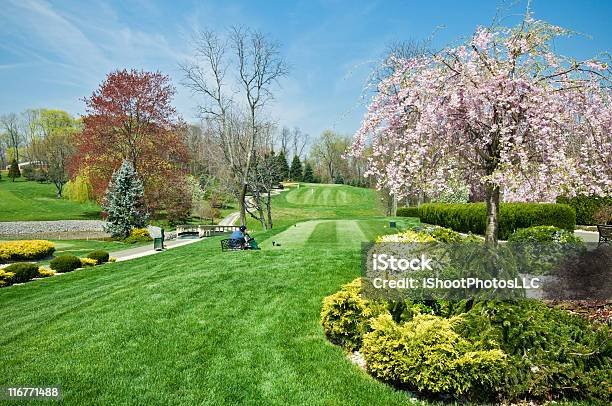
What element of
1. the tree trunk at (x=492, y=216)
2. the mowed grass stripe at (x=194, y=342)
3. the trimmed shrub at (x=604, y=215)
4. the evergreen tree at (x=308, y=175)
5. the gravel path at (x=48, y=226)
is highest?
the evergreen tree at (x=308, y=175)

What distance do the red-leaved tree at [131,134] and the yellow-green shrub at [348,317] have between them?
2675 cm

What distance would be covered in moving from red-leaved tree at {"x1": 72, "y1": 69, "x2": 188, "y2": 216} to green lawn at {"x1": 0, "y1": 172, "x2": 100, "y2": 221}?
37.5 ft

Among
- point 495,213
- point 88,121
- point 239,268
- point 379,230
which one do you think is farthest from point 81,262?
point 88,121

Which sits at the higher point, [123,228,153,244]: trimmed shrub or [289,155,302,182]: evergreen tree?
[289,155,302,182]: evergreen tree

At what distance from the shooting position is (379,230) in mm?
18453

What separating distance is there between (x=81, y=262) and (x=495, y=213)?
48.0 ft

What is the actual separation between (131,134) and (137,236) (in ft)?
29.2

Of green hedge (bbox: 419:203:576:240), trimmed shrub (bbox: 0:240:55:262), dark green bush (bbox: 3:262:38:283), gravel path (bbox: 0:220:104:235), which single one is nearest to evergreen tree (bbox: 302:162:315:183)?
gravel path (bbox: 0:220:104:235)

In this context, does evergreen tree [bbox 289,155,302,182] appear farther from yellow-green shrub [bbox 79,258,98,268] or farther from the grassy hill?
the grassy hill

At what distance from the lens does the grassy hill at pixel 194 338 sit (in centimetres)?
426

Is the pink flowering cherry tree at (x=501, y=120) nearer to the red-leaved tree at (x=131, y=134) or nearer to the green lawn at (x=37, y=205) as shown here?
the red-leaved tree at (x=131, y=134)

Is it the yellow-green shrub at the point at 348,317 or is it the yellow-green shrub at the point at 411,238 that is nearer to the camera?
the yellow-green shrub at the point at 348,317

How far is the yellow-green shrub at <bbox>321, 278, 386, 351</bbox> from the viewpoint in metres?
5.16

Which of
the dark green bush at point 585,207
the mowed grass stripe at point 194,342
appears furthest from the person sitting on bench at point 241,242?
the dark green bush at point 585,207
